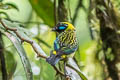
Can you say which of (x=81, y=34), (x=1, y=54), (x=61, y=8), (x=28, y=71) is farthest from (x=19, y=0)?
(x=28, y=71)

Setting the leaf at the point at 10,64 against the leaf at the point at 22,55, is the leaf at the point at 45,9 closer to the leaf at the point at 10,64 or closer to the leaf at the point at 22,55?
the leaf at the point at 10,64

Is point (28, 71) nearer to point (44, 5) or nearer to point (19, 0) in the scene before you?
point (44, 5)

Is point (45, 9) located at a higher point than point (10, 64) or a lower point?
higher

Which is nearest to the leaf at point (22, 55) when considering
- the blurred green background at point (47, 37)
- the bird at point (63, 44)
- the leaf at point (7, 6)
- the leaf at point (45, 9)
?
the bird at point (63, 44)

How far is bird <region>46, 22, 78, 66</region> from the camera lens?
115 centimetres

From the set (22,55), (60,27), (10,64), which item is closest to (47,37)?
(10,64)

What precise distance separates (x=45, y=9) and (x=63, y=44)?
3.58ft

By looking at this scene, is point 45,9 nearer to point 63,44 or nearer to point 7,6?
point 7,6

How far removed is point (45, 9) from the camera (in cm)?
236

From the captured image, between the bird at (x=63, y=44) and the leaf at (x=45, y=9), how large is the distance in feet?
2.62

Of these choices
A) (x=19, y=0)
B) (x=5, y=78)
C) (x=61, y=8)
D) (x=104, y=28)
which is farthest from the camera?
(x=19, y=0)

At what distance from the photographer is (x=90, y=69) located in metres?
2.74

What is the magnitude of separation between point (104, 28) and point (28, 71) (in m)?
1.36

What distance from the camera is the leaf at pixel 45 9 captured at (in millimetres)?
2299
